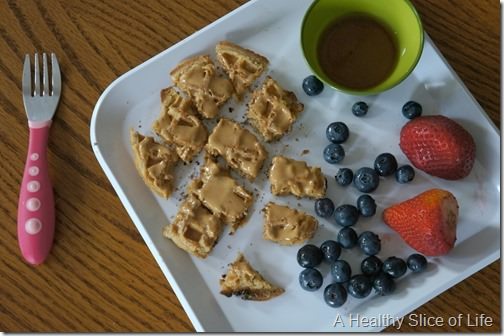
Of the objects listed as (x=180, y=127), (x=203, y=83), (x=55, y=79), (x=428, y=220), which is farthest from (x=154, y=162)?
(x=428, y=220)

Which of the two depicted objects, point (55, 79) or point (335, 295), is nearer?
point (335, 295)

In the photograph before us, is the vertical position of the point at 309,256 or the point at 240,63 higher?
the point at 240,63

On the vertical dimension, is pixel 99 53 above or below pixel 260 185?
above

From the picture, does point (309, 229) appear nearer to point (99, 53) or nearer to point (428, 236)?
point (428, 236)

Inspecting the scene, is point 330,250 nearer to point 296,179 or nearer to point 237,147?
point 296,179

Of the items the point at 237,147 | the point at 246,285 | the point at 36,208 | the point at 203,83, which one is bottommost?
the point at 246,285

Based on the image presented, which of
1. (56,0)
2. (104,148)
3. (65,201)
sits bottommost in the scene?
(65,201)

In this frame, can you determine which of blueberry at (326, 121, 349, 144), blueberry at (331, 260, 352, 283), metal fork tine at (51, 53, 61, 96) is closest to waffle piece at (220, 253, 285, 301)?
blueberry at (331, 260, 352, 283)

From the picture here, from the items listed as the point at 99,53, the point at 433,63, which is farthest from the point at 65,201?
the point at 433,63

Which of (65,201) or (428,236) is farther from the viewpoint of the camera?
(65,201)
